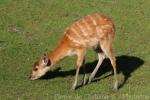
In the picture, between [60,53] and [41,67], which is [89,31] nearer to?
[60,53]

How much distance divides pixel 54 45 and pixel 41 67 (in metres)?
3.34

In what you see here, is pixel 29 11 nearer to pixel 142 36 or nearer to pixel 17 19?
pixel 17 19

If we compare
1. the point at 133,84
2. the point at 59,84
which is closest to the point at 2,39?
the point at 59,84

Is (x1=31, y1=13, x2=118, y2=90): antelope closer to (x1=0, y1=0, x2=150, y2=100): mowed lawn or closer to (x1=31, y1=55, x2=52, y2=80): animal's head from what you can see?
(x1=31, y1=55, x2=52, y2=80): animal's head

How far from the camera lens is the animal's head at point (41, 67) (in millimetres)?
11945

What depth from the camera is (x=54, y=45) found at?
1542cm

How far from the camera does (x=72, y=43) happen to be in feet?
39.1

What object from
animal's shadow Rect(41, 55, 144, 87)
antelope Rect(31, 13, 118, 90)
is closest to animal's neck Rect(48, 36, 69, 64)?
antelope Rect(31, 13, 118, 90)

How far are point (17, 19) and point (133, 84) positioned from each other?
644 cm

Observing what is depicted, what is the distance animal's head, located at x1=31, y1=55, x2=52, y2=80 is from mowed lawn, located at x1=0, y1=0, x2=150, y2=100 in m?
0.20

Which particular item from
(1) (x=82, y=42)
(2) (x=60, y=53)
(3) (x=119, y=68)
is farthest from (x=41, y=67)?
(3) (x=119, y=68)

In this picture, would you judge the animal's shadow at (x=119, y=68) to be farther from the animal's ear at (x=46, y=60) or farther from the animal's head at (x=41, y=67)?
the animal's ear at (x=46, y=60)

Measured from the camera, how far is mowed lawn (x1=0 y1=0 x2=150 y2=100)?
11852 millimetres

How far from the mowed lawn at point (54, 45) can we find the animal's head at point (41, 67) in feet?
0.67
